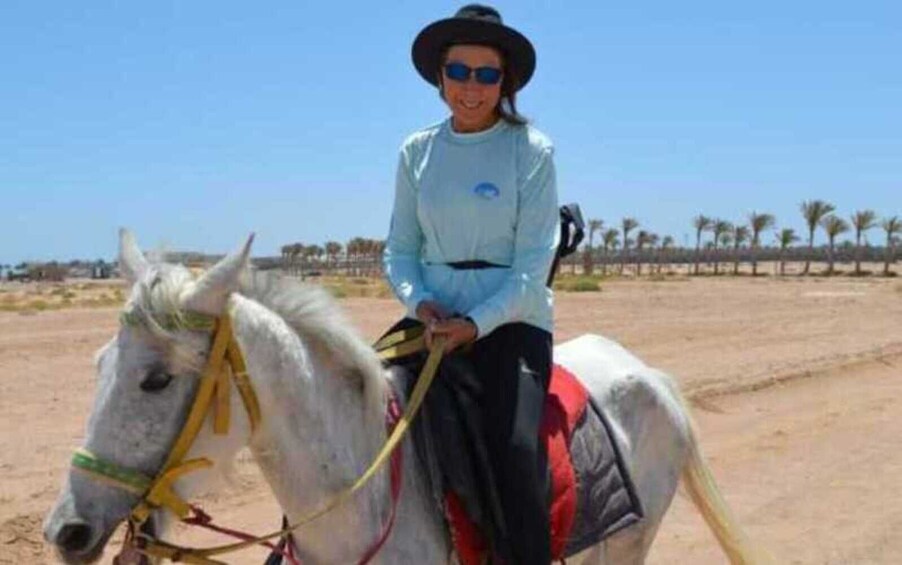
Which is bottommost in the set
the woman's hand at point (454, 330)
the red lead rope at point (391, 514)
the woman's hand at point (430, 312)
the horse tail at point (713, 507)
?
the horse tail at point (713, 507)

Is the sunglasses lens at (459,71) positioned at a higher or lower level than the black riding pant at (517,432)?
higher

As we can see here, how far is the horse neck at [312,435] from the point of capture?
3438mm

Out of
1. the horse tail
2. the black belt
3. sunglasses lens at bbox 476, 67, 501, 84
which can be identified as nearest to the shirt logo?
the black belt

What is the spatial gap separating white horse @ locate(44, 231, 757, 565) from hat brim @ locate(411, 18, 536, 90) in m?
1.07

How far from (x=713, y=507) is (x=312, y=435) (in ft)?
8.88

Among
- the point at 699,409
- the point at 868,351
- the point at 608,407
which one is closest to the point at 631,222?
the point at 868,351

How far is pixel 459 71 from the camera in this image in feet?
13.4

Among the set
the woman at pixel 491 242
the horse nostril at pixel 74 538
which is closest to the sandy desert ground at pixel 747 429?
the woman at pixel 491 242

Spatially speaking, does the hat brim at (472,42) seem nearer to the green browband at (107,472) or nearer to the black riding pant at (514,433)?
the black riding pant at (514,433)

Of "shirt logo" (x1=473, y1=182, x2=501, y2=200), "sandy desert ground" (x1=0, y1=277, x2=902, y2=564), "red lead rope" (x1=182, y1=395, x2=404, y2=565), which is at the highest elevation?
"shirt logo" (x1=473, y1=182, x2=501, y2=200)

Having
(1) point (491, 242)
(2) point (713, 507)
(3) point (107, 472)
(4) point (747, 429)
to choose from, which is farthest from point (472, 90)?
(4) point (747, 429)

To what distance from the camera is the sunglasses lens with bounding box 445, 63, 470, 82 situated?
4078 millimetres

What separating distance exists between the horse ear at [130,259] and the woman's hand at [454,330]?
1.00m

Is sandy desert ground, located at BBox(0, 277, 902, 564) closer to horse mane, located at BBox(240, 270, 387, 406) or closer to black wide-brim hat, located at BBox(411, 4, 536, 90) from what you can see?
horse mane, located at BBox(240, 270, 387, 406)
